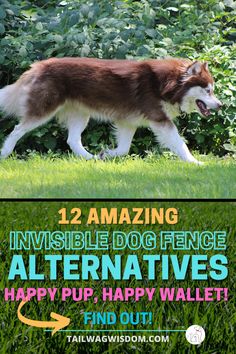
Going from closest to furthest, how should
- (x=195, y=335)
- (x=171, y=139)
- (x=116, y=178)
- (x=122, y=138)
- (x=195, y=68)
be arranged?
(x=195, y=335)
(x=116, y=178)
(x=171, y=139)
(x=195, y=68)
(x=122, y=138)

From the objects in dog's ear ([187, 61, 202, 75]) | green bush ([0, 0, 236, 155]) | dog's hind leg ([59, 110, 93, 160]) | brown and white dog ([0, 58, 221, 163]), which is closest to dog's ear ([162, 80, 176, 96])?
brown and white dog ([0, 58, 221, 163])

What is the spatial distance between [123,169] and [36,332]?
2.70 meters

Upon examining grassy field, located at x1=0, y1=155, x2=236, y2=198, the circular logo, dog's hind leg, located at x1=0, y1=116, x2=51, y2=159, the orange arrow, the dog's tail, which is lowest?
the circular logo

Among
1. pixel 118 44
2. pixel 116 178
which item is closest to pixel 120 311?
pixel 116 178

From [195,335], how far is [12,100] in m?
4.13

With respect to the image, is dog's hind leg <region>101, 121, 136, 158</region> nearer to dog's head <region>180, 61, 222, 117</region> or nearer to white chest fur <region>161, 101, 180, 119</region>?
white chest fur <region>161, 101, 180, 119</region>

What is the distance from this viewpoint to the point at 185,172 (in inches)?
263

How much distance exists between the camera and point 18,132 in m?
7.58

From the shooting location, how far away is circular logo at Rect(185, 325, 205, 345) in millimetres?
4254

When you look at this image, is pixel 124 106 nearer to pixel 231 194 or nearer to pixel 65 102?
pixel 65 102

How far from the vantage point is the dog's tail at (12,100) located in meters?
7.67

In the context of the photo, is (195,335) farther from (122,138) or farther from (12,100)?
(12,100)

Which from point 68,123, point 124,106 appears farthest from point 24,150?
point 124,106

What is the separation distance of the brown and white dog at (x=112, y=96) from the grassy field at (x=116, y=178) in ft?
1.12
